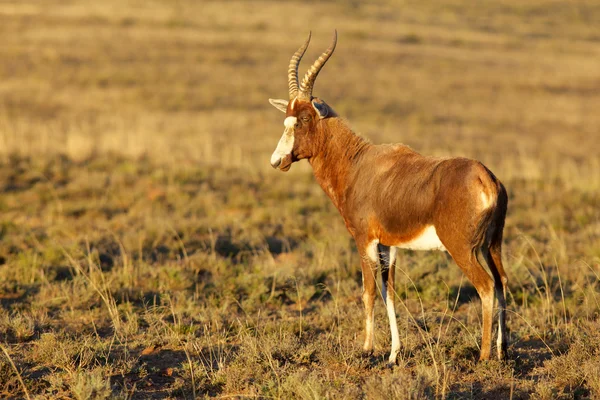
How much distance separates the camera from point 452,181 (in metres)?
6.13

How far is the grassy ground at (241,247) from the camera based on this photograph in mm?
6359

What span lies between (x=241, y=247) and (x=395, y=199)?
5.39 m

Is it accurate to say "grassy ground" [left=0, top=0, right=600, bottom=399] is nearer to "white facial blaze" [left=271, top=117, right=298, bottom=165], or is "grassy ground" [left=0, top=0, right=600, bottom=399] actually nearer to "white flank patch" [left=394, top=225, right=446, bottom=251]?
"white flank patch" [left=394, top=225, right=446, bottom=251]

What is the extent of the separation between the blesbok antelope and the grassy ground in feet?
2.17

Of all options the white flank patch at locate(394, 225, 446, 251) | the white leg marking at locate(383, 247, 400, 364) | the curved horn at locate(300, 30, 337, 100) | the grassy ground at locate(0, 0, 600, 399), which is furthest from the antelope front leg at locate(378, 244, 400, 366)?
the curved horn at locate(300, 30, 337, 100)

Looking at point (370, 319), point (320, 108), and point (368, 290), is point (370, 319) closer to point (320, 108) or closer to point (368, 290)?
point (368, 290)

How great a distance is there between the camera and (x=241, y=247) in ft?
38.0

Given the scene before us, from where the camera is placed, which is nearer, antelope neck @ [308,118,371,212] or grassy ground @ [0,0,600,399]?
grassy ground @ [0,0,600,399]

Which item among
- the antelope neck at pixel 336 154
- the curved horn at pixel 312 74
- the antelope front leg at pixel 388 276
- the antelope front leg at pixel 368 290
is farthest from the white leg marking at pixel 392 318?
the curved horn at pixel 312 74

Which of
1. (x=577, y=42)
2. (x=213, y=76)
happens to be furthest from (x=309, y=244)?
(x=577, y=42)

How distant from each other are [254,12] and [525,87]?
29.6 meters

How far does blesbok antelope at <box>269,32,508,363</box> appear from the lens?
19.8ft

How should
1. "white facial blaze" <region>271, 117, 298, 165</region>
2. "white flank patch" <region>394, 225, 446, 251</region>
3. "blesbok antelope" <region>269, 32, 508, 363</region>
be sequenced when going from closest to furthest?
"blesbok antelope" <region>269, 32, 508, 363</region>, "white flank patch" <region>394, 225, 446, 251</region>, "white facial blaze" <region>271, 117, 298, 165</region>

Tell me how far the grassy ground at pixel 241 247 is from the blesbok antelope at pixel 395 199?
660 mm
